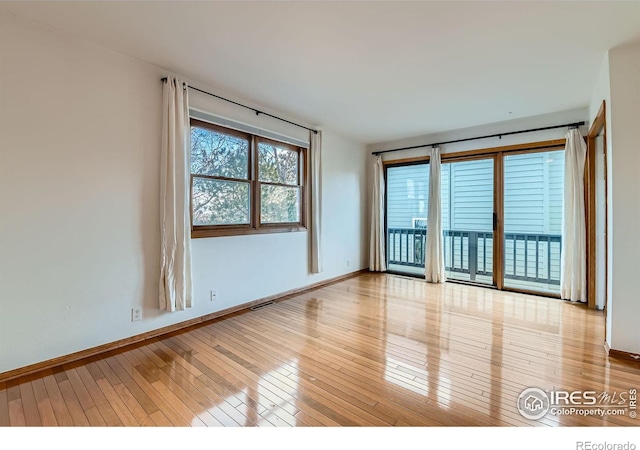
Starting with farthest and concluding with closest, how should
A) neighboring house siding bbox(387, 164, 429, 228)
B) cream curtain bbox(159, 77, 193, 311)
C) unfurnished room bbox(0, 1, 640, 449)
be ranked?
1. neighboring house siding bbox(387, 164, 429, 228)
2. cream curtain bbox(159, 77, 193, 311)
3. unfurnished room bbox(0, 1, 640, 449)

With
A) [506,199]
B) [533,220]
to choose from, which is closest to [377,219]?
[506,199]

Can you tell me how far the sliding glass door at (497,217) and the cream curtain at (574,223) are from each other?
231 millimetres

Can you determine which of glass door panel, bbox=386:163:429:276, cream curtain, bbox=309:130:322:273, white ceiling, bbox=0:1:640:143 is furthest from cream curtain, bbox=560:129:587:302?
cream curtain, bbox=309:130:322:273

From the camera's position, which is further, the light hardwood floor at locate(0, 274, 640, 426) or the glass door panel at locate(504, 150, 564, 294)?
the glass door panel at locate(504, 150, 564, 294)

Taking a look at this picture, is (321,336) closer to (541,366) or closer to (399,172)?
(541,366)

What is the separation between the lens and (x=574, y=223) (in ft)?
12.1

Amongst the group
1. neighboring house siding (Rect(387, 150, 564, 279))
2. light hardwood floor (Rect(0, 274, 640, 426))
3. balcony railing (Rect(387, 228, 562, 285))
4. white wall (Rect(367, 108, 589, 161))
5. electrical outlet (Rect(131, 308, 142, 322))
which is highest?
white wall (Rect(367, 108, 589, 161))

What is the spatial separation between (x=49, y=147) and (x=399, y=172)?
4978 millimetres

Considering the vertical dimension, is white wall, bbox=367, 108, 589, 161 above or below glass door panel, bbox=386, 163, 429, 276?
above

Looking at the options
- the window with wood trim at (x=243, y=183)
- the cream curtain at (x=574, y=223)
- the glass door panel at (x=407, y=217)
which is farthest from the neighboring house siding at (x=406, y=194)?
the window with wood trim at (x=243, y=183)

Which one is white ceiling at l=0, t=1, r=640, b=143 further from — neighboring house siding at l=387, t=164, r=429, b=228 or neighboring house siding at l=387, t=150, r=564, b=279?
neighboring house siding at l=387, t=164, r=429, b=228

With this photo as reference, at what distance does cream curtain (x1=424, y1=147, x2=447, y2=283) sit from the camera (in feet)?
15.8

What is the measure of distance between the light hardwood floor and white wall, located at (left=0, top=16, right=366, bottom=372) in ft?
1.16

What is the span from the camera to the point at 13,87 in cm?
202
